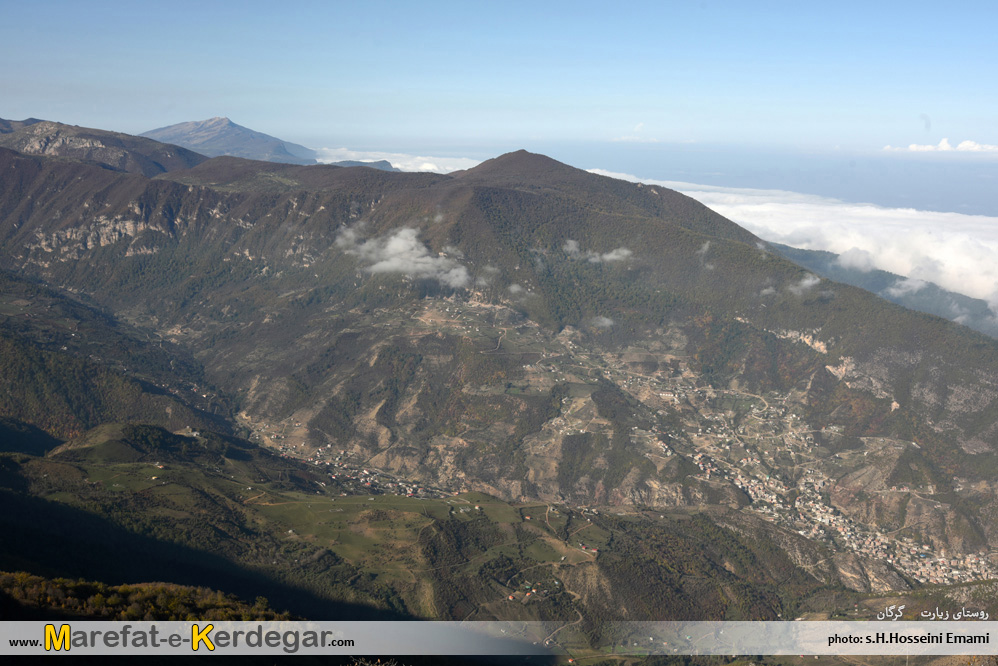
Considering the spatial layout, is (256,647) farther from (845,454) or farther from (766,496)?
(845,454)

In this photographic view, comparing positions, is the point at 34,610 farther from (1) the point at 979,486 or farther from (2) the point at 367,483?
(1) the point at 979,486

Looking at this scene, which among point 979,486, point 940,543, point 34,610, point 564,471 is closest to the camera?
point 34,610

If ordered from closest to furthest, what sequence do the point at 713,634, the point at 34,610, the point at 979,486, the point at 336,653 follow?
the point at 34,610 → the point at 336,653 → the point at 713,634 → the point at 979,486

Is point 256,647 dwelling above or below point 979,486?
above

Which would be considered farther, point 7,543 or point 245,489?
point 245,489

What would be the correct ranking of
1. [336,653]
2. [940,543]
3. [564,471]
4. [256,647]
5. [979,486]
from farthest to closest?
1. [564,471]
2. [979,486]
3. [940,543]
4. [336,653]
5. [256,647]

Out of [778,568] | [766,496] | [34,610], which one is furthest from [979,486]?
[34,610]

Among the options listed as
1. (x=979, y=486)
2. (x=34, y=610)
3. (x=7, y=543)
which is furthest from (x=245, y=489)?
(x=979, y=486)

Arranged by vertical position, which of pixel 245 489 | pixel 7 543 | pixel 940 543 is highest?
pixel 7 543

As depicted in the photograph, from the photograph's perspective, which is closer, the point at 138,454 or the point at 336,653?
the point at 336,653
